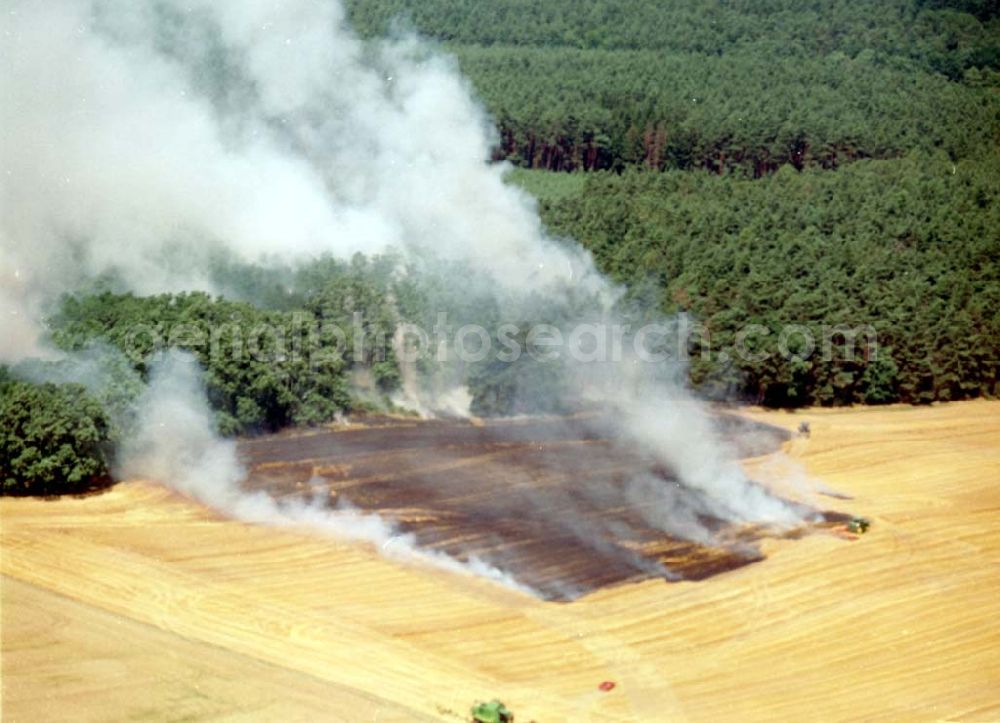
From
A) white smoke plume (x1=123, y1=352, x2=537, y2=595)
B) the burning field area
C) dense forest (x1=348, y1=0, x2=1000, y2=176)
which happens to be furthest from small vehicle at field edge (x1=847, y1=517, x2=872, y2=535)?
dense forest (x1=348, y1=0, x2=1000, y2=176)

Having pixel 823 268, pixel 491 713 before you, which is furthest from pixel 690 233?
pixel 491 713

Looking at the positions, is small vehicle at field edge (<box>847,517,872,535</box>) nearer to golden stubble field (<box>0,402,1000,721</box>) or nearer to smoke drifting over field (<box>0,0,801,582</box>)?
golden stubble field (<box>0,402,1000,721</box>)

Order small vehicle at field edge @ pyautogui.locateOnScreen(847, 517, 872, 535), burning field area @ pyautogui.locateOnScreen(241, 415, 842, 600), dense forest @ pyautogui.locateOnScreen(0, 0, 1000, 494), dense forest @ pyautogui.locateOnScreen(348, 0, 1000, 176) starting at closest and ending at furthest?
1. burning field area @ pyautogui.locateOnScreen(241, 415, 842, 600)
2. small vehicle at field edge @ pyautogui.locateOnScreen(847, 517, 872, 535)
3. dense forest @ pyautogui.locateOnScreen(0, 0, 1000, 494)
4. dense forest @ pyautogui.locateOnScreen(348, 0, 1000, 176)

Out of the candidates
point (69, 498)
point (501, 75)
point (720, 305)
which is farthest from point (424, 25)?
point (69, 498)

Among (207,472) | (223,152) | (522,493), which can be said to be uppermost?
(223,152)

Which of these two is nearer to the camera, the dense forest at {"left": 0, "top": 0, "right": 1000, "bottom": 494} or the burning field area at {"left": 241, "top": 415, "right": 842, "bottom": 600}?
the burning field area at {"left": 241, "top": 415, "right": 842, "bottom": 600}

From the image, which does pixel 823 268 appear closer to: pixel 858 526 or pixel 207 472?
pixel 858 526
